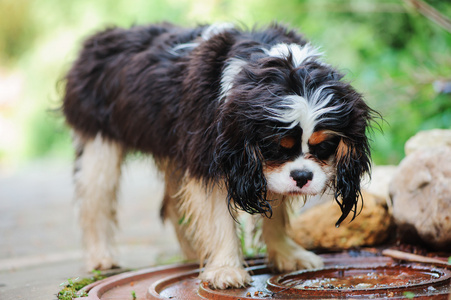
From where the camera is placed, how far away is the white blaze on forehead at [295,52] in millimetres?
3473

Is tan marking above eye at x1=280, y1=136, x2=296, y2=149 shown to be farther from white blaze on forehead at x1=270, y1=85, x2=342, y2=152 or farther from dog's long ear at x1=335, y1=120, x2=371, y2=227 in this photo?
dog's long ear at x1=335, y1=120, x2=371, y2=227

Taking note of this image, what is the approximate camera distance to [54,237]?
6516mm

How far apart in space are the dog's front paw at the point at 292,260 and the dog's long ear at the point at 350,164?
2.43 ft

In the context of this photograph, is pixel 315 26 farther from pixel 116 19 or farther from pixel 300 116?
pixel 116 19

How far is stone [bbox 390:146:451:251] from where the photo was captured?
3.92 m

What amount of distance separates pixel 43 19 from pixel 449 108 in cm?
1747

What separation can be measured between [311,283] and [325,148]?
0.84m

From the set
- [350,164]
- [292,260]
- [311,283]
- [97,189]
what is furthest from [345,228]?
[97,189]

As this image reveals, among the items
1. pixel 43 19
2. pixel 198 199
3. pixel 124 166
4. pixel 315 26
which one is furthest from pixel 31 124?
pixel 198 199

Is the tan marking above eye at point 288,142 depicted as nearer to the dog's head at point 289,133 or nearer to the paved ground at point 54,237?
the dog's head at point 289,133

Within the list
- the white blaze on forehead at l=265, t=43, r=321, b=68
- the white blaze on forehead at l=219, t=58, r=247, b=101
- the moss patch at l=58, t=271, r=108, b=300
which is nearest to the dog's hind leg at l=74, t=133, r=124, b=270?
the moss patch at l=58, t=271, r=108, b=300

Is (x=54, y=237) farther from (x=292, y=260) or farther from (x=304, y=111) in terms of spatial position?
(x=304, y=111)

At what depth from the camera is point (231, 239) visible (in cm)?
374

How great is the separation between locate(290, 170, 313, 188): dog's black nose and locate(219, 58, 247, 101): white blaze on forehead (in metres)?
0.66
